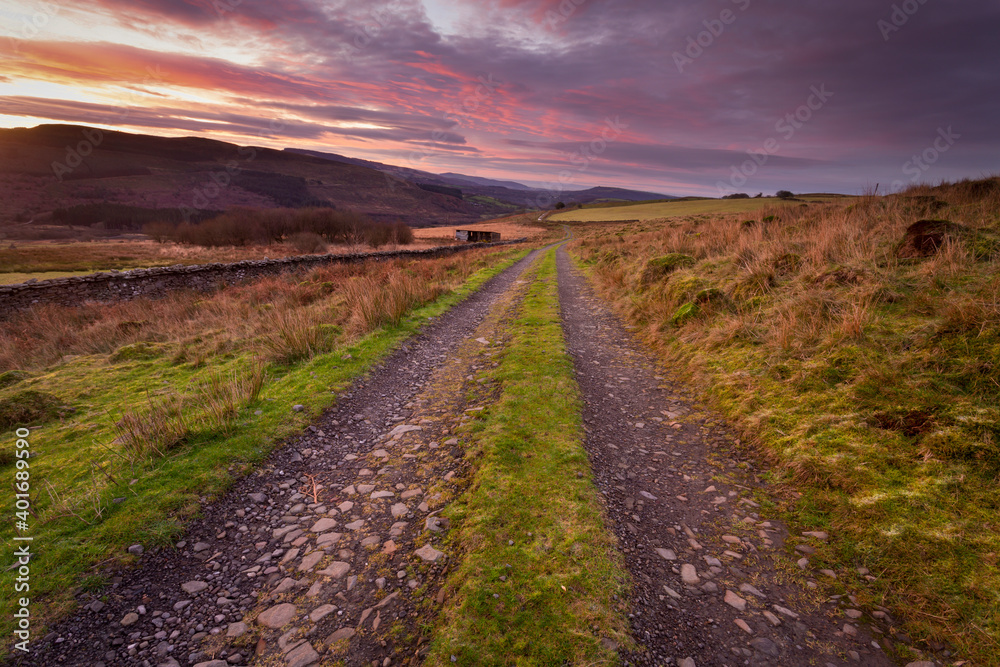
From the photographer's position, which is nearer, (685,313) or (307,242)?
(685,313)

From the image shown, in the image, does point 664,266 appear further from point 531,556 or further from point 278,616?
point 278,616

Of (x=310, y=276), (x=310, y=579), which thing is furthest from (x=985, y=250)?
(x=310, y=276)

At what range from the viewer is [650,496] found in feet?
13.8

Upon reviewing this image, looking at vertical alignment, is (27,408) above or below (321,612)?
below

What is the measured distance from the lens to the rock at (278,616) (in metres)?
2.86

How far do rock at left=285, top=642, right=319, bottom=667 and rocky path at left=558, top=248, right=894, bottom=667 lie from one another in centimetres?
220

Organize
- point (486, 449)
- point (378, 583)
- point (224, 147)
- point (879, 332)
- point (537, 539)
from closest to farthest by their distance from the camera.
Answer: point (378, 583), point (537, 539), point (486, 449), point (879, 332), point (224, 147)

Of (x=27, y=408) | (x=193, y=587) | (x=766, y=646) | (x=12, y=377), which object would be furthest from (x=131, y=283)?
(x=766, y=646)

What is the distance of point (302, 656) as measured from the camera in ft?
8.50

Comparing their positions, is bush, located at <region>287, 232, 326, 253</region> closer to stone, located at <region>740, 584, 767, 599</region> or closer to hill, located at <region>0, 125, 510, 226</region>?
stone, located at <region>740, 584, 767, 599</region>

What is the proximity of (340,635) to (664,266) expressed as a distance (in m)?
12.8

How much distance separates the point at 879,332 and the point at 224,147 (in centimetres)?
23578

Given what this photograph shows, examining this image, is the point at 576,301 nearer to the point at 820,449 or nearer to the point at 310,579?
the point at 820,449

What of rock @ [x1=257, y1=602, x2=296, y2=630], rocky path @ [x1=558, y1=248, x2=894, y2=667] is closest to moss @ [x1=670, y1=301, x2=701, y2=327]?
rocky path @ [x1=558, y1=248, x2=894, y2=667]
